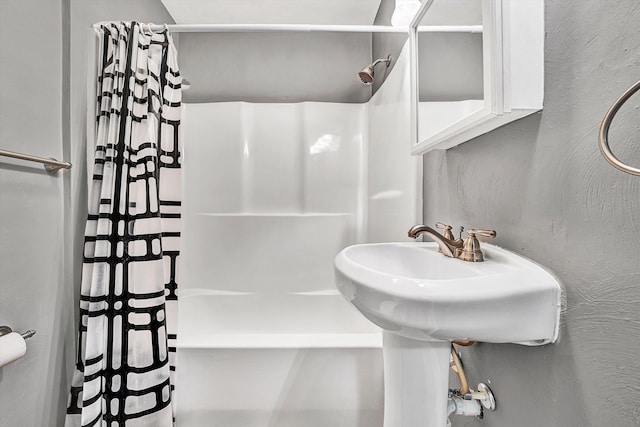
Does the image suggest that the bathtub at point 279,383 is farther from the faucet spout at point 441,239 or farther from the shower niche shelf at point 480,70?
the shower niche shelf at point 480,70

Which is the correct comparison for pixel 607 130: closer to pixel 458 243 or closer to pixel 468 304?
pixel 468 304

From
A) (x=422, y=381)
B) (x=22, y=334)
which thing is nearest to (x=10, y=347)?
(x=22, y=334)

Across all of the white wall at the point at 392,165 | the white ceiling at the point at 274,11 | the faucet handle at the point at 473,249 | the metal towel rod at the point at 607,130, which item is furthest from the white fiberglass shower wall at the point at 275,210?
the metal towel rod at the point at 607,130

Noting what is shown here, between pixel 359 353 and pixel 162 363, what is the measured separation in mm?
723

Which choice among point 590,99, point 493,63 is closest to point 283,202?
point 493,63

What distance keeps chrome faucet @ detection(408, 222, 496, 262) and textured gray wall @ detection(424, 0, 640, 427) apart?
53mm

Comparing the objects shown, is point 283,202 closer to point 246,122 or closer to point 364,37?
point 246,122

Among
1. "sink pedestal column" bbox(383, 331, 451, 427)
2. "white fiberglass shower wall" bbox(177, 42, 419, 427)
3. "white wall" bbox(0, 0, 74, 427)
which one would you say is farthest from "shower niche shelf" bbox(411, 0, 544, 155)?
"white wall" bbox(0, 0, 74, 427)

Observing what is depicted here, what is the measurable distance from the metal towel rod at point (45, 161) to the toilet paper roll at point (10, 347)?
0.47 meters

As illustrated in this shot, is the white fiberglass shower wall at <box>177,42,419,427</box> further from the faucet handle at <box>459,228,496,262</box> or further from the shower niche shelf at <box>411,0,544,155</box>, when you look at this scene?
the faucet handle at <box>459,228,496,262</box>

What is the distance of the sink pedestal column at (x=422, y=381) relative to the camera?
646mm

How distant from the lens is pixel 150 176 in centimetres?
114

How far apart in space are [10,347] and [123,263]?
35 centimetres

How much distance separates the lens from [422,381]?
25.7 inches
